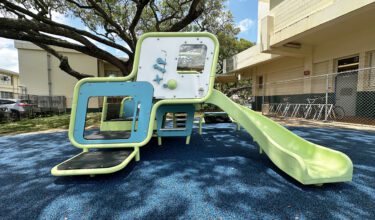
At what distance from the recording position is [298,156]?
2.43 metres

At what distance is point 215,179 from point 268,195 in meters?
0.70

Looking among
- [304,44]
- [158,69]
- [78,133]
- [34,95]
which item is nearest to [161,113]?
[158,69]

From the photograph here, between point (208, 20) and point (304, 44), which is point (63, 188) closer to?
point (304, 44)

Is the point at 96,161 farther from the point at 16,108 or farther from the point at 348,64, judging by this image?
the point at 16,108

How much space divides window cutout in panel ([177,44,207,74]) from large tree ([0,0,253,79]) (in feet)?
16.4

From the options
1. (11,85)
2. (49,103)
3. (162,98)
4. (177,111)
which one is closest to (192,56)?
(162,98)

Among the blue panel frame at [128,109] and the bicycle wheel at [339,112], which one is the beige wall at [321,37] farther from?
the blue panel frame at [128,109]

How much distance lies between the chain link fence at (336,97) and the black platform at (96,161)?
25.8ft

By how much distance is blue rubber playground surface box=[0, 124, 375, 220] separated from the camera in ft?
6.16

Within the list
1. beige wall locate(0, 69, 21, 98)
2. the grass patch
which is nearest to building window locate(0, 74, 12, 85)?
beige wall locate(0, 69, 21, 98)

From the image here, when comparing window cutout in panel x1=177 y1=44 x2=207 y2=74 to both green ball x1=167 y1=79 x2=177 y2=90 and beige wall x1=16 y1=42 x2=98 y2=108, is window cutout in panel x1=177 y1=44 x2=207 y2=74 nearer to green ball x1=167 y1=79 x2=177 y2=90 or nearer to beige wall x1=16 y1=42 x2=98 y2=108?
green ball x1=167 y1=79 x2=177 y2=90

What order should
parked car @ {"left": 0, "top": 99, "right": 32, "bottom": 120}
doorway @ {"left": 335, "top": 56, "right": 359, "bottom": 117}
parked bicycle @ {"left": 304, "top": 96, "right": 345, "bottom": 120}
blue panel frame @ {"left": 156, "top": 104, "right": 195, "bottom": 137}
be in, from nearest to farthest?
blue panel frame @ {"left": 156, "top": 104, "right": 195, "bottom": 137}
doorway @ {"left": 335, "top": 56, "right": 359, "bottom": 117}
parked bicycle @ {"left": 304, "top": 96, "right": 345, "bottom": 120}
parked car @ {"left": 0, "top": 99, "right": 32, "bottom": 120}

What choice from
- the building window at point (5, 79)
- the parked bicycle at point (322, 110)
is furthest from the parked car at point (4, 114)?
the building window at point (5, 79)

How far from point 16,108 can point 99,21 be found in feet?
23.6
